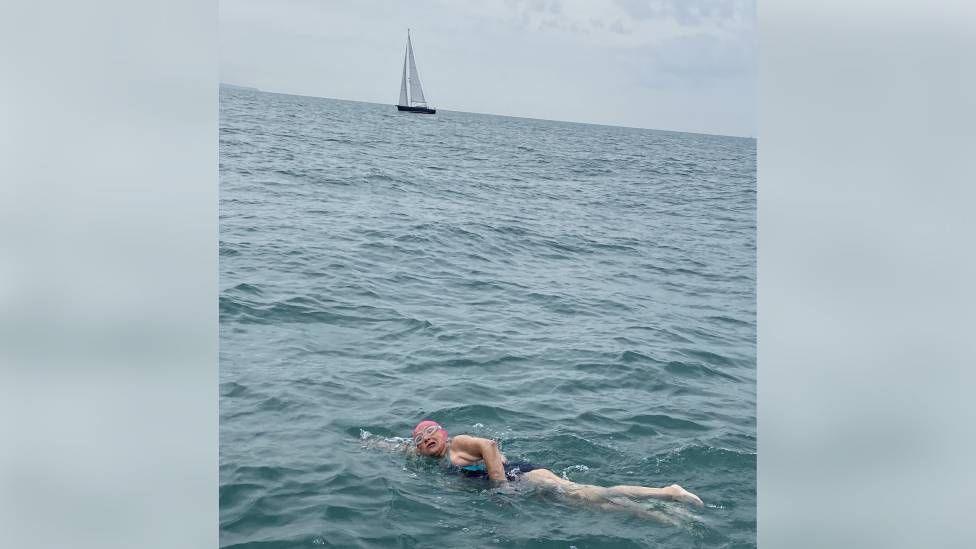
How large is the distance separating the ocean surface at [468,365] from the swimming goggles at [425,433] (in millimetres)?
175

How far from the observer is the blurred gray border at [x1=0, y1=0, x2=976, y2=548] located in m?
0.74

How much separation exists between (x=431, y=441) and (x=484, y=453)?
16.8 inches

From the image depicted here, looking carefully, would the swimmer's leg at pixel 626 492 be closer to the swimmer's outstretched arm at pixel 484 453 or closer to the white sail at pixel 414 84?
the swimmer's outstretched arm at pixel 484 453

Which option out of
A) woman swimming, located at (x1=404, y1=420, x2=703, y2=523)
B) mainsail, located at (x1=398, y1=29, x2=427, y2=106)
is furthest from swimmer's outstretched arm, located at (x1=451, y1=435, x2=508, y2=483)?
mainsail, located at (x1=398, y1=29, x2=427, y2=106)

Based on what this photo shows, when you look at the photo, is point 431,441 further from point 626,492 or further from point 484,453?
point 626,492

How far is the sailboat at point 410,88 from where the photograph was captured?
184 feet
